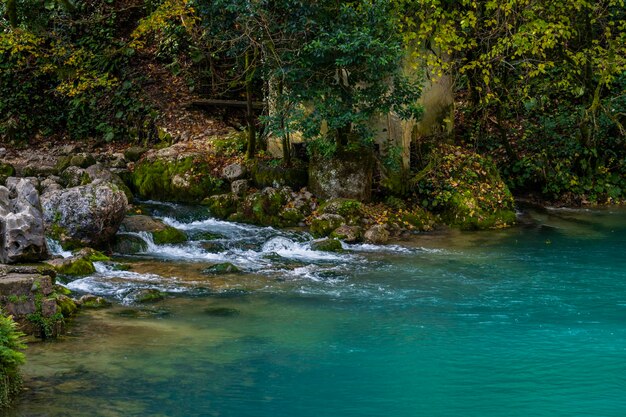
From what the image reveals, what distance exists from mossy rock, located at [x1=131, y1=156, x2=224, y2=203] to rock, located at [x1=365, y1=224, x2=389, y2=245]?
4.46 metres

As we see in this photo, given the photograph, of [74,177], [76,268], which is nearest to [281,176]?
[74,177]

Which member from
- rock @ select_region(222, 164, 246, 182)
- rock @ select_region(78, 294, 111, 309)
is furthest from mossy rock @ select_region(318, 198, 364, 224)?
rock @ select_region(78, 294, 111, 309)

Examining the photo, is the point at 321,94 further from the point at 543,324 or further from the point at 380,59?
the point at 543,324

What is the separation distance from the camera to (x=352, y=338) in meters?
10.5

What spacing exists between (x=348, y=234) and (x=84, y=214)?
17.2 feet

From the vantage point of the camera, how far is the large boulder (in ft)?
43.7

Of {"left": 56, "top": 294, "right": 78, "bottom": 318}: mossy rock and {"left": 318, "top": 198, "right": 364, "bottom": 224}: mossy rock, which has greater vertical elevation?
{"left": 318, "top": 198, "right": 364, "bottom": 224}: mossy rock

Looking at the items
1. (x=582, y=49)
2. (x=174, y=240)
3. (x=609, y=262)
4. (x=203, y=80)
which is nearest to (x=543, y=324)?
(x=609, y=262)

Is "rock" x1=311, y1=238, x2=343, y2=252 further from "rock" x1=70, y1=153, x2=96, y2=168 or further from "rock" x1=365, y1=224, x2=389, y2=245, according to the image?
"rock" x1=70, y1=153, x2=96, y2=168

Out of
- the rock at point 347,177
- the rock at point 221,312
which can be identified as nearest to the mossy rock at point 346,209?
the rock at point 347,177

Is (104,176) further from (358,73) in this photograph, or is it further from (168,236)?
(358,73)

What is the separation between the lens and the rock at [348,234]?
16.5 meters

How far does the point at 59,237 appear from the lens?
15.0 metres

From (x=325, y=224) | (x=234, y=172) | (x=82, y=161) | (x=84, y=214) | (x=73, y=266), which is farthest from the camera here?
(x=82, y=161)
